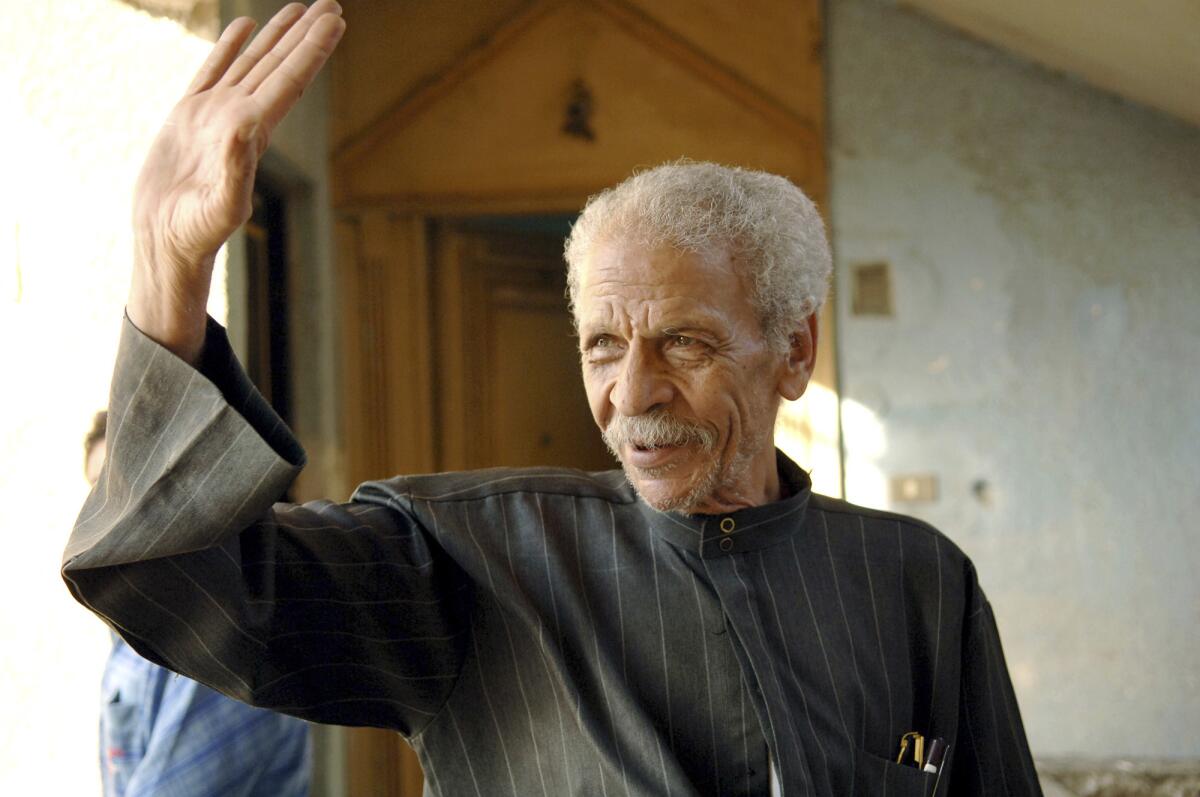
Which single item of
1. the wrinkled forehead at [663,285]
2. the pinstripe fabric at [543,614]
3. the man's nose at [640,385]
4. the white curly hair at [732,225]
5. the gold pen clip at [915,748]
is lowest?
the gold pen clip at [915,748]

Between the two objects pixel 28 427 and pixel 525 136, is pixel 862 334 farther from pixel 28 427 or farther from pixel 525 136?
pixel 28 427

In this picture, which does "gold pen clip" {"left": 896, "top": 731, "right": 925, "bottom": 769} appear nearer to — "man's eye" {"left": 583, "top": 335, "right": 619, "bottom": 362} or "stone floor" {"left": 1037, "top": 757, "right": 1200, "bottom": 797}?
"man's eye" {"left": 583, "top": 335, "right": 619, "bottom": 362}

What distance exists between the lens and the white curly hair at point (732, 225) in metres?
1.35

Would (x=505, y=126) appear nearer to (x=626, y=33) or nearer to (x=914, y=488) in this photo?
(x=626, y=33)

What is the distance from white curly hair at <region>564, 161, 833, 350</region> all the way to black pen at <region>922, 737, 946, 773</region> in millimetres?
512

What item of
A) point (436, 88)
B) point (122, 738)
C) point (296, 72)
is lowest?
point (122, 738)

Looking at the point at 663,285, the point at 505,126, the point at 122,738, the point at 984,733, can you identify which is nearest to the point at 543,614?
the point at 663,285

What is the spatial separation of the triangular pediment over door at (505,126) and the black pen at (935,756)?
8.06 feet

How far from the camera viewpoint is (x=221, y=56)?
39.2 inches

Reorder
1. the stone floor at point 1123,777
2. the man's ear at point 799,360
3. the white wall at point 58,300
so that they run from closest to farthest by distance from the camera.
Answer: the man's ear at point 799,360, the white wall at point 58,300, the stone floor at point 1123,777

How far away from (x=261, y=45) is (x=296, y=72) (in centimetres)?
7

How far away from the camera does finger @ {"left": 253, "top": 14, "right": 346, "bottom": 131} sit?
917 millimetres

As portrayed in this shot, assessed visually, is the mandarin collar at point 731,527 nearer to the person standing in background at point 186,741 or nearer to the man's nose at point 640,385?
the man's nose at point 640,385

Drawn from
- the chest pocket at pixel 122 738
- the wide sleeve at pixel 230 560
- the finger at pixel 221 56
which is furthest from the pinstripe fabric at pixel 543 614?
the chest pocket at pixel 122 738
